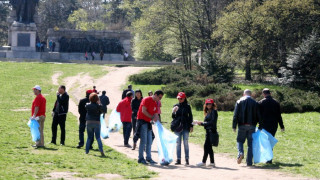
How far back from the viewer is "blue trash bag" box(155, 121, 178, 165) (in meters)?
14.3

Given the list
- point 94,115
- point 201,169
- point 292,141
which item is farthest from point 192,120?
point 292,141

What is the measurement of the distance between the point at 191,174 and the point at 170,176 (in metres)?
0.53

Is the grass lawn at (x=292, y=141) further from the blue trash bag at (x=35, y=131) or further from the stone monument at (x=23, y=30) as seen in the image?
the stone monument at (x=23, y=30)

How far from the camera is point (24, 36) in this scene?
191 feet

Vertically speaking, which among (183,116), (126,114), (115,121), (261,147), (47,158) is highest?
(183,116)

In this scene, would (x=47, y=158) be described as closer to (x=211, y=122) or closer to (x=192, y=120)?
(x=192, y=120)

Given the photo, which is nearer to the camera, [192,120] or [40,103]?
[192,120]

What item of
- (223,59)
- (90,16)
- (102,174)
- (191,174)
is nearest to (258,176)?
(191,174)

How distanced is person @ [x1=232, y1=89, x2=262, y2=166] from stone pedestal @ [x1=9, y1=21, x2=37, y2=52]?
46.0 meters

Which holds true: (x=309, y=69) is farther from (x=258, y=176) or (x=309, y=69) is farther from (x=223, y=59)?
(x=258, y=176)

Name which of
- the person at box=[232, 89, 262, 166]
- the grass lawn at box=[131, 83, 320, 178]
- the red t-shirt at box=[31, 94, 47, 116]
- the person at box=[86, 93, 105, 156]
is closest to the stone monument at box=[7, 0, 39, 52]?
the grass lawn at box=[131, 83, 320, 178]

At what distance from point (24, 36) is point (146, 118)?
150 ft

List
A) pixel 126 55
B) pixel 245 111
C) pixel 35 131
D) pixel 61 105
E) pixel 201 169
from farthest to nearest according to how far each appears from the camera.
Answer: pixel 126 55 → pixel 61 105 → pixel 35 131 → pixel 245 111 → pixel 201 169

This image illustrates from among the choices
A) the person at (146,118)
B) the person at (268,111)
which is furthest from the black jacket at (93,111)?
the person at (268,111)
